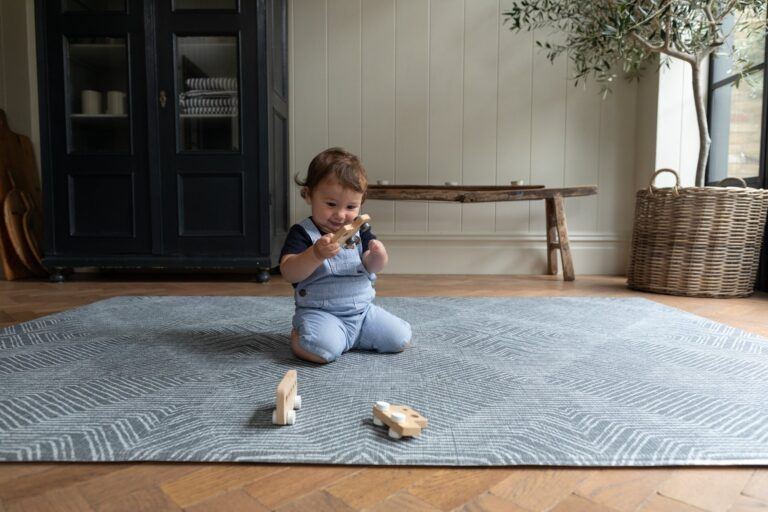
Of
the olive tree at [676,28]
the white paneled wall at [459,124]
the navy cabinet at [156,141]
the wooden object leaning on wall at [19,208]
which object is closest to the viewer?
the olive tree at [676,28]

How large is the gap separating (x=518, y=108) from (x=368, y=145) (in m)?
0.89

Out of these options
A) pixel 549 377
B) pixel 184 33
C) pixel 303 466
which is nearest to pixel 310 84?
pixel 184 33

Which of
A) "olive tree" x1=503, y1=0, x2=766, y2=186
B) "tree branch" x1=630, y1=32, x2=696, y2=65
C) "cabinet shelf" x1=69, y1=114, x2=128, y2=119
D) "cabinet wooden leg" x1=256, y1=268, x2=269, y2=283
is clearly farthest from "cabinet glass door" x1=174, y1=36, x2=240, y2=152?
"tree branch" x1=630, y1=32, x2=696, y2=65

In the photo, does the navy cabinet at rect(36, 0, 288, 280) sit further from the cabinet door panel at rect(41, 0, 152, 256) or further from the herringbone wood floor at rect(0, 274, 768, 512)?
the herringbone wood floor at rect(0, 274, 768, 512)

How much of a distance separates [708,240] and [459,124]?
142 cm

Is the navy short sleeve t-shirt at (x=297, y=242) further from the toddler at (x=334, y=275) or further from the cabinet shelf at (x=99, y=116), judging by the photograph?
the cabinet shelf at (x=99, y=116)

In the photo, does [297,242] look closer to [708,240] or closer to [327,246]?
[327,246]

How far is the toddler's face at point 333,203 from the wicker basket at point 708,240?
5.34 ft

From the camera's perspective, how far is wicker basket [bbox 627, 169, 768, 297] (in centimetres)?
207

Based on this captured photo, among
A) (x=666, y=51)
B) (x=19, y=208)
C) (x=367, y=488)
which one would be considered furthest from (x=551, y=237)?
(x=19, y=208)

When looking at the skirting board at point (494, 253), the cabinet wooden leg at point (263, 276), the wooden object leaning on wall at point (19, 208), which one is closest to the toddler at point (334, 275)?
the cabinet wooden leg at point (263, 276)

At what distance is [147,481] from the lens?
608 mm

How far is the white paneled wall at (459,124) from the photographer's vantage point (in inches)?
114

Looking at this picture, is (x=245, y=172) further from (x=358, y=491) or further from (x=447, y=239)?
(x=358, y=491)
